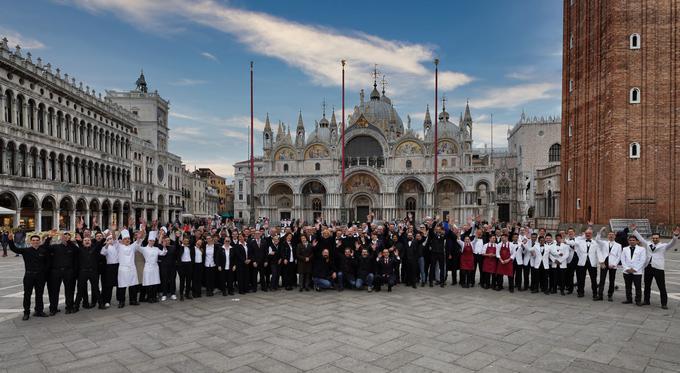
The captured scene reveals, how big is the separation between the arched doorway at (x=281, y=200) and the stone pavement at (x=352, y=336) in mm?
51218

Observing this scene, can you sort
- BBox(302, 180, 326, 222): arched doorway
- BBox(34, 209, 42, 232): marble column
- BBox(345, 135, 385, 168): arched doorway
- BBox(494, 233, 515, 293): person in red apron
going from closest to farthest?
1. BBox(494, 233, 515, 293): person in red apron
2. BBox(34, 209, 42, 232): marble column
3. BBox(345, 135, 385, 168): arched doorway
4. BBox(302, 180, 326, 222): arched doorway

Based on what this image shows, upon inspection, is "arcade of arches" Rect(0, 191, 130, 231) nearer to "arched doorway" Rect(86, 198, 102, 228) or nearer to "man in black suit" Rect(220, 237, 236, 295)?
"arched doorway" Rect(86, 198, 102, 228)

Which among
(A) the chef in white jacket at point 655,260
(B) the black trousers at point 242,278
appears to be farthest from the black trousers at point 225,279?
(A) the chef in white jacket at point 655,260

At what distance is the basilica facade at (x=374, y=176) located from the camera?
55781 mm

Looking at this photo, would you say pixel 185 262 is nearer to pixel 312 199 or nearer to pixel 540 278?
pixel 540 278

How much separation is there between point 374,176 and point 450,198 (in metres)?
11.1

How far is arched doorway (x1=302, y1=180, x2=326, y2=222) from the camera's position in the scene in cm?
6031

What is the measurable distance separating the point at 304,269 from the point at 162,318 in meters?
3.91

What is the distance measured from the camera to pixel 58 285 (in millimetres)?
8727

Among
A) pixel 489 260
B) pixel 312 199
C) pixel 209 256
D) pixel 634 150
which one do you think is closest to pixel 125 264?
pixel 209 256

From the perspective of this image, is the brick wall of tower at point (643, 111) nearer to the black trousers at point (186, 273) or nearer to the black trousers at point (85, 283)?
the black trousers at point (186, 273)

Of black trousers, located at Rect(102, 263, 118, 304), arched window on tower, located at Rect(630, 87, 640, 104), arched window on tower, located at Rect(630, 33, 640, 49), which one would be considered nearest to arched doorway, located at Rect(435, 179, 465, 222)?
arched window on tower, located at Rect(630, 87, 640, 104)

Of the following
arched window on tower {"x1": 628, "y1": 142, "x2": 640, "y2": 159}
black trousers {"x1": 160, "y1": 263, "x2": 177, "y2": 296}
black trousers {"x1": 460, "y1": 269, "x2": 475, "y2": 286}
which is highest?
arched window on tower {"x1": 628, "y1": 142, "x2": 640, "y2": 159}

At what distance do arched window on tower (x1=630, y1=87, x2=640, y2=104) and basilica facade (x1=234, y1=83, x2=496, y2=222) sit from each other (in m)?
30.0
